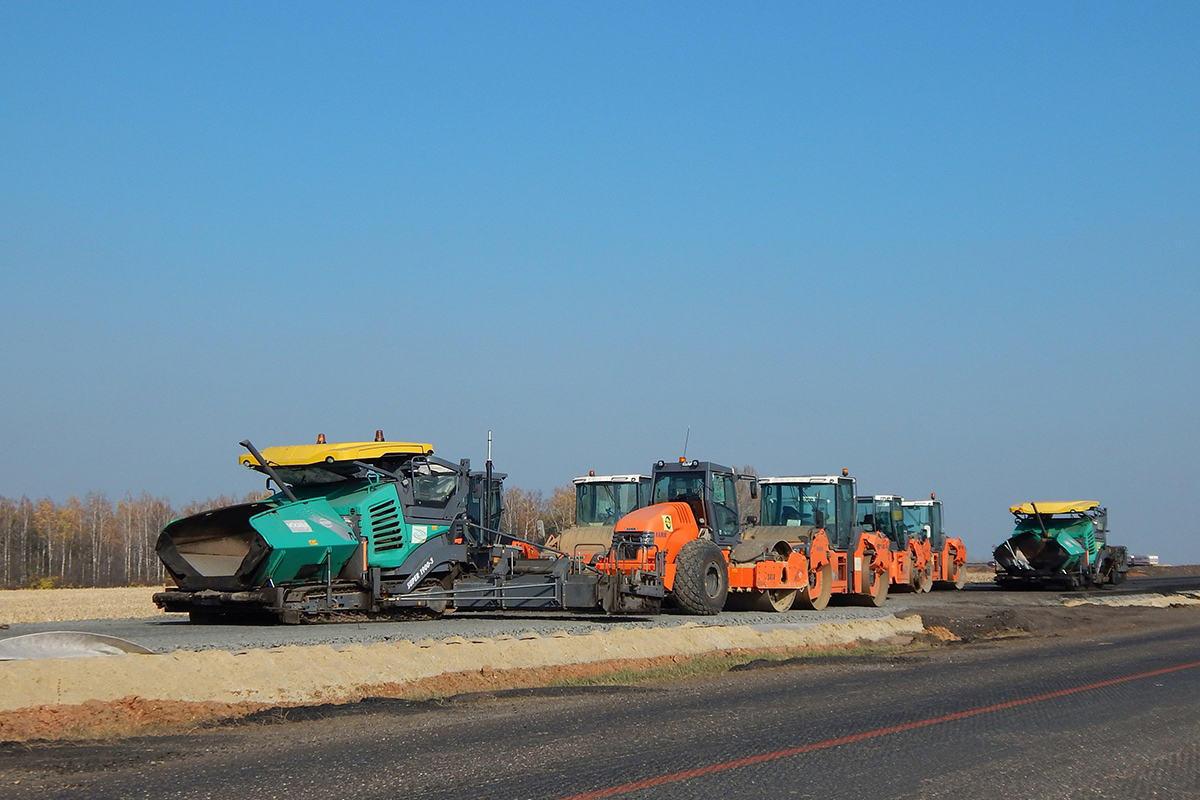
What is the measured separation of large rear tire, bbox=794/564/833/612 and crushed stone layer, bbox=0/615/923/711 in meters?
8.19

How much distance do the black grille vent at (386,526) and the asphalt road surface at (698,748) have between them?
7.00 m

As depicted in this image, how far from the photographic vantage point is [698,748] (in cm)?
912

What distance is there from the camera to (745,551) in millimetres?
23469

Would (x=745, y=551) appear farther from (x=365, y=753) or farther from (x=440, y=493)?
(x=365, y=753)

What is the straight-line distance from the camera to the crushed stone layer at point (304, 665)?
34.7 feet

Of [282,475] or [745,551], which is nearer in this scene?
[282,475]

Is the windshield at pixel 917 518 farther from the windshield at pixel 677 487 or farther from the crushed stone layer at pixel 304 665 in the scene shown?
the crushed stone layer at pixel 304 665

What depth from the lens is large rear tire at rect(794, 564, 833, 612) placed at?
25.8 meters

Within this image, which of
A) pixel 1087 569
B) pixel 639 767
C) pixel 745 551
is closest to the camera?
pixel 639 767

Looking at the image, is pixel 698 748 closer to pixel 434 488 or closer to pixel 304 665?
pixel 304 665

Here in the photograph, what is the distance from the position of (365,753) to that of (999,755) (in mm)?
4774

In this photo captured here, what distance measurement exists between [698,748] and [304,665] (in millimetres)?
5041

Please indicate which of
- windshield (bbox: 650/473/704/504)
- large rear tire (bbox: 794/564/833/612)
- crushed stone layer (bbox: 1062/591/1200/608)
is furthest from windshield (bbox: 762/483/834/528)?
crushed stone layer (bbox: 1062/591/1200/608)

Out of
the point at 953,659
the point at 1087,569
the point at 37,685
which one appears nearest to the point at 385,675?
the point at 37,685
